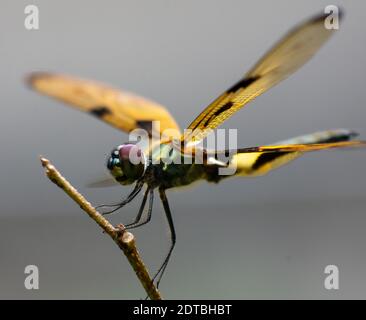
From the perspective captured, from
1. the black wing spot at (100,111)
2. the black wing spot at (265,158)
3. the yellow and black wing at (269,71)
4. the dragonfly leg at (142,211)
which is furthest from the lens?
the black wing spot at (265,158)

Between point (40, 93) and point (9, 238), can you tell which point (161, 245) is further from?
point (40, 93)

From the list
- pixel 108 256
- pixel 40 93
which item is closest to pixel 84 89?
pixel 40 93

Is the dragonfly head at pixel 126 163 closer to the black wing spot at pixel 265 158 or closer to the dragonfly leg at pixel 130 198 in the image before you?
the dragonfly leg at pixel 130 198

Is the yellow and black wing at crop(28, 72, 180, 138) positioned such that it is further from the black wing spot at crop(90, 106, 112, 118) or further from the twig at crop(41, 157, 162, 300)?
the twig at crop(41, 157, 162, 300)

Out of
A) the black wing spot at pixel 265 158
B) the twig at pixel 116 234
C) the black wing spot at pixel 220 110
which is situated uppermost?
the black wing spot at pixel 220 110

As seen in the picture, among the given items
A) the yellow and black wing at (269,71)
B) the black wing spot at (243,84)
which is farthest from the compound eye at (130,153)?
the black wing spot at (243,84)

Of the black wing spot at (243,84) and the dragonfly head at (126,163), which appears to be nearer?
the black wing spot at (243,84)

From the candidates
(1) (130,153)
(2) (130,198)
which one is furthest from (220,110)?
(2) (130,198)
